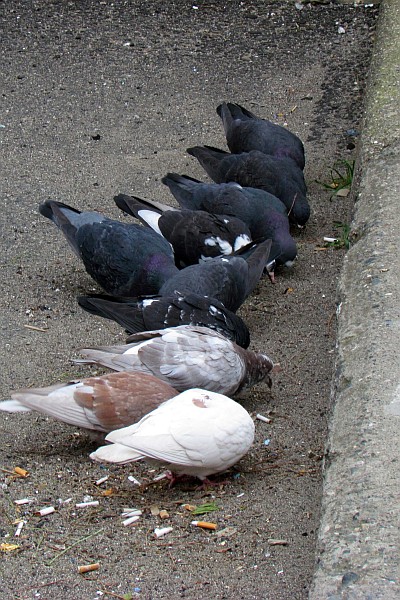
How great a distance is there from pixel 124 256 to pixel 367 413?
7.31 feet

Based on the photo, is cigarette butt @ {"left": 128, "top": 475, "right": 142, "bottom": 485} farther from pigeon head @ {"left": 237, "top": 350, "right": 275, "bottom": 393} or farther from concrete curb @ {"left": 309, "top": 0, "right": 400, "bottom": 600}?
concrete curb @ {"left": 309, "top": 0, "right": 400, "bottom": 600}

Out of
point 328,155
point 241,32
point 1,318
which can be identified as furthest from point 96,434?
point 241,32

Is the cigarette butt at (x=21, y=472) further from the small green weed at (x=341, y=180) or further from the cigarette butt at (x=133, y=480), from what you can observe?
the small green weed at (x=341, y=180)

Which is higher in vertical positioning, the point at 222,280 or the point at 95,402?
the point at 95,402

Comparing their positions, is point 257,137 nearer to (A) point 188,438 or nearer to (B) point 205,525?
(A) point 188,438

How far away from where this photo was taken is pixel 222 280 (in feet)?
15.8

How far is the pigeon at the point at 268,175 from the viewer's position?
19.4ft

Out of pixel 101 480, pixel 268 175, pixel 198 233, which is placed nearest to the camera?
pixel 101 480

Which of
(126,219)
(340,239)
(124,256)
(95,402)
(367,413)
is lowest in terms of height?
(340,239)

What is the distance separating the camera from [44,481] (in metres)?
3.59

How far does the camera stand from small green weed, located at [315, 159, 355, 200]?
6.36m

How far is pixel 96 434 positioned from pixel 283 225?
226 cm

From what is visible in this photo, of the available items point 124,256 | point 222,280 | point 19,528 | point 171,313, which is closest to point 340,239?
point 222,280

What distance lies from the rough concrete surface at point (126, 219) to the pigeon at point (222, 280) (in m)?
0.23
